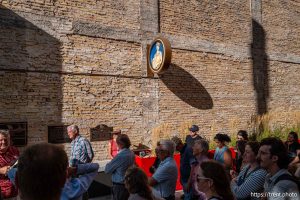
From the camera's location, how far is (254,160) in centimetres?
405

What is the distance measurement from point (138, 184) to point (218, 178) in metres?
0.90

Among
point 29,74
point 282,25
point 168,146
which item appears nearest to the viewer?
point 168,146

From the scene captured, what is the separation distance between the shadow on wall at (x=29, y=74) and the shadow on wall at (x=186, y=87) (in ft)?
13.2

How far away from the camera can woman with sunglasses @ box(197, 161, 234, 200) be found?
2.79 m

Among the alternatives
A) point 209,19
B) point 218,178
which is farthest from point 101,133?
point 218,178

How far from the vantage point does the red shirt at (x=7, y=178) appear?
464 centimetres

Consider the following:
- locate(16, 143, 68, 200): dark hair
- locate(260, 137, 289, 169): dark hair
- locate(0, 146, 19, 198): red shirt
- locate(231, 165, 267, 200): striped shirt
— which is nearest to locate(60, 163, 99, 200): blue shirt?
locate(16, 143, 68, 200): dark hair

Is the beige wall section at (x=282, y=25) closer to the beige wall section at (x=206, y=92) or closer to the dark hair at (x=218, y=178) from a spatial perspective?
the beige wall section at (x=206, y=92)

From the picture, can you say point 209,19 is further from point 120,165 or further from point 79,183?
point 79,183

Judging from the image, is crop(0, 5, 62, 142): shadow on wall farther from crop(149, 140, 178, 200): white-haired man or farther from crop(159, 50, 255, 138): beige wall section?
crop(149, 140, 178, 200): white-haired man

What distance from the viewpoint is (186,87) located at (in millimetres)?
12445

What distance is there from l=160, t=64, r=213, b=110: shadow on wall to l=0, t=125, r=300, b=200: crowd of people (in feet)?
18.7

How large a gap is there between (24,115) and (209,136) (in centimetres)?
722

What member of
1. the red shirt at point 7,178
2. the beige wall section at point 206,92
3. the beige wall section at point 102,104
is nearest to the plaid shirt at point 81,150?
the red shirt at point 7,178
